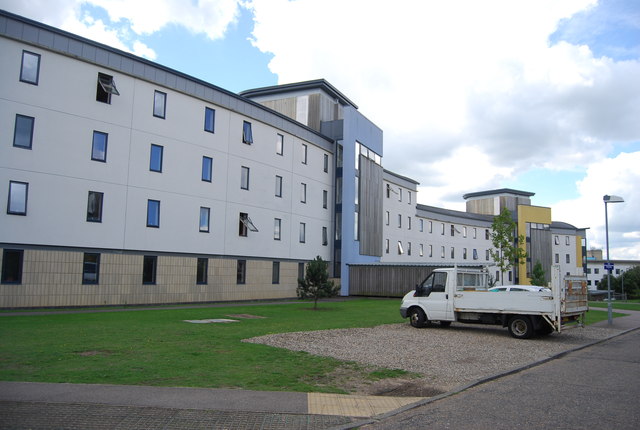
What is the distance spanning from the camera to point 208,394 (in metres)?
7.71

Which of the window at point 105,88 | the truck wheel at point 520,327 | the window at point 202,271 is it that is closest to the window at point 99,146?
the window at point 105,88

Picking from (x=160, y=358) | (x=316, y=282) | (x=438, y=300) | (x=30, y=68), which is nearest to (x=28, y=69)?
(x=30, y=68)

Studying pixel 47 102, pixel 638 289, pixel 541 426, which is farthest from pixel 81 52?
→ pixel 638 289

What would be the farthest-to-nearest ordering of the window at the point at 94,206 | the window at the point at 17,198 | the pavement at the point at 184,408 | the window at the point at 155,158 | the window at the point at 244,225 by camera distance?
the window at the point at 244,225
the window at the point at 155,158
the window at the point at 94,206
the window at the point at 17,198
the pavement at the point at 184,408

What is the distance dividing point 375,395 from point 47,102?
21536 mm

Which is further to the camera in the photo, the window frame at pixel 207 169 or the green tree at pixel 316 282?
the window frame at pixel 207 169

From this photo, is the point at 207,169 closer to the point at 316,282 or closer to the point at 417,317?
the point at 316,282

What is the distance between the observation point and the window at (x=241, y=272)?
33.2 meters

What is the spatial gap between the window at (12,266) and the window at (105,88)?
27.7 ft

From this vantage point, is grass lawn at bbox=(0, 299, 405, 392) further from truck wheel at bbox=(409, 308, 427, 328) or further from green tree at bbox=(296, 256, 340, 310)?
green tree at bbox=(296, 256, 340, 310)

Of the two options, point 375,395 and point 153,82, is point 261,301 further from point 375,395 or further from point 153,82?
point 375,395

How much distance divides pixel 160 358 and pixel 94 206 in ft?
54.2

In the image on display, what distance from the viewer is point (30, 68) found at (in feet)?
74.2

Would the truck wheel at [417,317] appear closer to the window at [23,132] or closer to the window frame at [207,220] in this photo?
the window frame at [207,220]
